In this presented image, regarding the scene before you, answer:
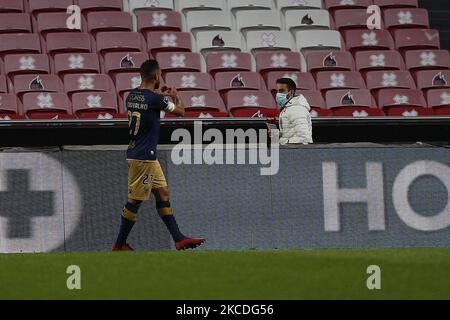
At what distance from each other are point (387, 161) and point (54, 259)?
4.28 meters

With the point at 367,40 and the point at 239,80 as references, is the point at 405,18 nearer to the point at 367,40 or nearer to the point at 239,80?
the point at 367,40

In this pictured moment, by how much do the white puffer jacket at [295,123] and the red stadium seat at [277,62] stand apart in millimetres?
4992

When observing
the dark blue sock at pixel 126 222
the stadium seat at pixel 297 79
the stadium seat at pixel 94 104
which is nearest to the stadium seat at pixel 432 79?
the stadium seat at pixel 297 79

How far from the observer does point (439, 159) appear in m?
14.2

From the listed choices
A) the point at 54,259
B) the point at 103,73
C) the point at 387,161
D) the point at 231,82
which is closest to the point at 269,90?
the point at 231,82

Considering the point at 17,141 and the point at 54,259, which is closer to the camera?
the point at 54,259

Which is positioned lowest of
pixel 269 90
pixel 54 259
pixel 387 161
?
pixel 54 259

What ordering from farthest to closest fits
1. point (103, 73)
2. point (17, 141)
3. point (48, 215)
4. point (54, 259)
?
point (103, 73)
point (17, 141)
point (48, 215)
point (54, 259)

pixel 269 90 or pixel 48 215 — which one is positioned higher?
pixel 269 90

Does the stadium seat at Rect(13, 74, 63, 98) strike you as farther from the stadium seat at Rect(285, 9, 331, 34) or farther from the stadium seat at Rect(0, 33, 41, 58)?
the stadium seat at Rect(285, 9, 331, 34)

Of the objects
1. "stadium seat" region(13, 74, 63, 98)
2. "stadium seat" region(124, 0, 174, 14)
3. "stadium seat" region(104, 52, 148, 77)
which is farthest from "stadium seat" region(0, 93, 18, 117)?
"stadium seat" region(124, 0, 174, 14)

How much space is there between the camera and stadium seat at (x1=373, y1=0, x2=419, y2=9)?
72.5 feet

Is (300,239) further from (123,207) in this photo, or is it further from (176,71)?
(176,71)

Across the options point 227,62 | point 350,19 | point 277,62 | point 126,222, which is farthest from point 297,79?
point 126,222
